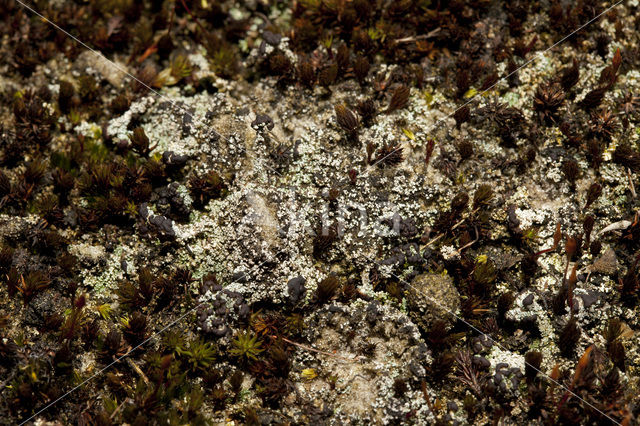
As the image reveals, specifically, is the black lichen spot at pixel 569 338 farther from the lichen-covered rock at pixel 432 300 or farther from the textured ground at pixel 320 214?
the lichen-covered rock at pixel 432 300

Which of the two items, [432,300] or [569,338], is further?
[432,300]

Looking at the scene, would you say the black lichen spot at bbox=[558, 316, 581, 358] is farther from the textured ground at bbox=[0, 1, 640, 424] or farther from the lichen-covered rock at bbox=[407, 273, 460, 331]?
the lichen-covered rock at bbox=[407, 273, 460, 331]

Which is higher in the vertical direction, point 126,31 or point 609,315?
point 126,31

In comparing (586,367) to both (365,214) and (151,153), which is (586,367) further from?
(151,153)

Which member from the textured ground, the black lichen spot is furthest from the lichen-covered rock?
the black lichen spot

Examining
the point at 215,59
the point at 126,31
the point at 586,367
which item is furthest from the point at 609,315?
the point at 126,31

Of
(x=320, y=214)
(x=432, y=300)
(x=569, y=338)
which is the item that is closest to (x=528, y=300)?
(x=569, y=338)

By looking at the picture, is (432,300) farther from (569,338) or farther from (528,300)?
(569,338)

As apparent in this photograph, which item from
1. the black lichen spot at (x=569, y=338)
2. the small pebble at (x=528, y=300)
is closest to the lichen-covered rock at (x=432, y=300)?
the small pebble at (x=528, y=300)
